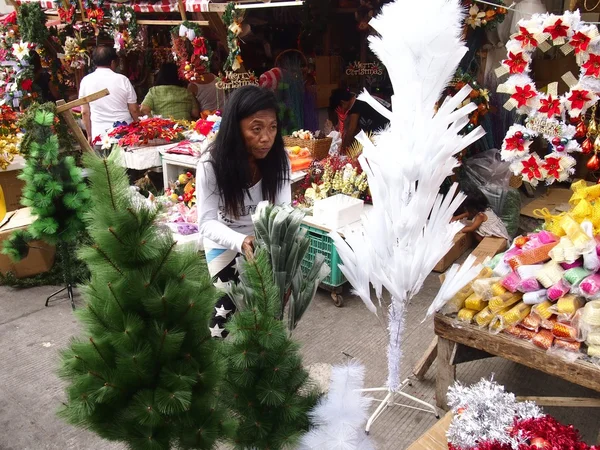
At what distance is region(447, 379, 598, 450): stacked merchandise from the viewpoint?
1270 millimetres

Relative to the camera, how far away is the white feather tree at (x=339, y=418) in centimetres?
120

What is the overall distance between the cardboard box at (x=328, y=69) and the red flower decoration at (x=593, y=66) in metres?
4.73

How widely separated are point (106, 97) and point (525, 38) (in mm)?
3948

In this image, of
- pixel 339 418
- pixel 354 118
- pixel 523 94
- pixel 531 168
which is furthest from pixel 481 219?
pixel 339 418

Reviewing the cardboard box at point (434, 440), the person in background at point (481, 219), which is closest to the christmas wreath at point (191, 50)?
the person in background at point (481, 219)

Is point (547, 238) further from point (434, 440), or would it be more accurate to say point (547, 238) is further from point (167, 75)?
point (167, 75)

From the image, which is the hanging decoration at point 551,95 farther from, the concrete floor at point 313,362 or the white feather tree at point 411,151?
the white feather tree at point 411,151

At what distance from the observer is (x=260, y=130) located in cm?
210

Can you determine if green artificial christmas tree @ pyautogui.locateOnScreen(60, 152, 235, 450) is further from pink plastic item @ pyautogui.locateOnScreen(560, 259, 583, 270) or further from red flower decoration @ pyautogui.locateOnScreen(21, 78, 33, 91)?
red flower decoration @ pyautogui.locateOnScreen(21, 78, 33, 91)

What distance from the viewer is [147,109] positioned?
19.0 feet

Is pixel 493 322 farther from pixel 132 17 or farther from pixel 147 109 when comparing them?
pixel 132 17

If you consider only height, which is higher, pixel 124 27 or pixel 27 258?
pixel 124 27

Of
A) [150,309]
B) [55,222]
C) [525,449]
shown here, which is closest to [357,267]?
[525,449]

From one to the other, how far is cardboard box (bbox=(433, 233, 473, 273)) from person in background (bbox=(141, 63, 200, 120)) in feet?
11.2
